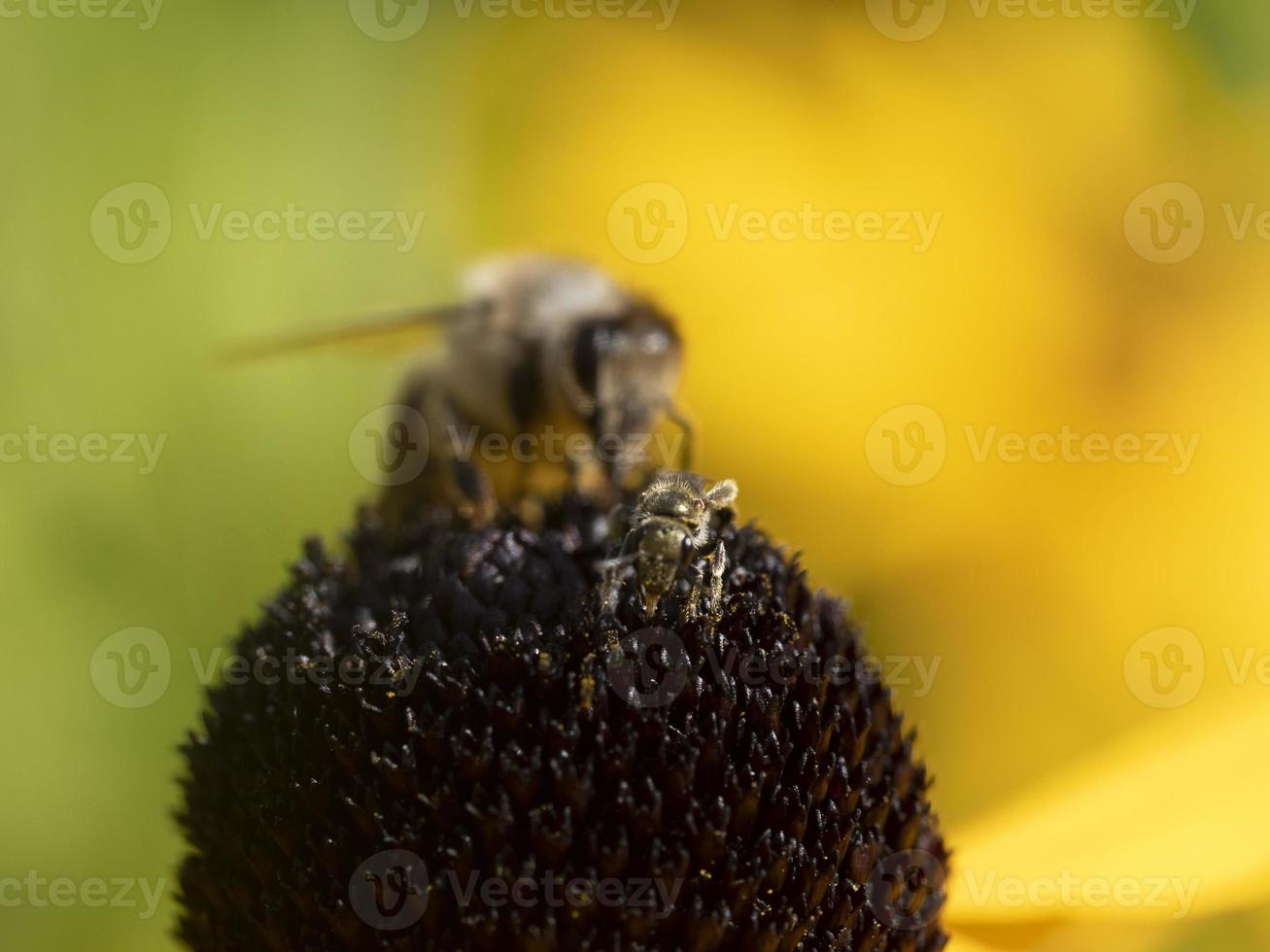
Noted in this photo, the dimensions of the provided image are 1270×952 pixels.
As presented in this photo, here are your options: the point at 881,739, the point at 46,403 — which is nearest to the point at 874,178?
the point at 46,403

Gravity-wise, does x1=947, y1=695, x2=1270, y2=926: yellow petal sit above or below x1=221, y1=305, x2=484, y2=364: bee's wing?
below

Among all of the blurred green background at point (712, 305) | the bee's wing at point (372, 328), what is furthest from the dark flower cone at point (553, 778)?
the blurred green background at point (712, 305)

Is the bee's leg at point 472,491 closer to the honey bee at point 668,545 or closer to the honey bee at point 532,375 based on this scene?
the honey bee at point 532,375

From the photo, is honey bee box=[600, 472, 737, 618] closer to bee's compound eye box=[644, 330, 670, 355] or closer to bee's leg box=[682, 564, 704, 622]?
bee's leg box=[682, 564, 704, 622]

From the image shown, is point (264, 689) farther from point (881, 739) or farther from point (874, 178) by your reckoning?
point (874, 178)

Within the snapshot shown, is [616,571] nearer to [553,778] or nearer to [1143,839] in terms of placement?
[553,778]

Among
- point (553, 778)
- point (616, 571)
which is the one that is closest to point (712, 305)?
point (616, 571)

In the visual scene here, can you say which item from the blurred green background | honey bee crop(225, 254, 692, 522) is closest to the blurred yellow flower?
the blurred green background
